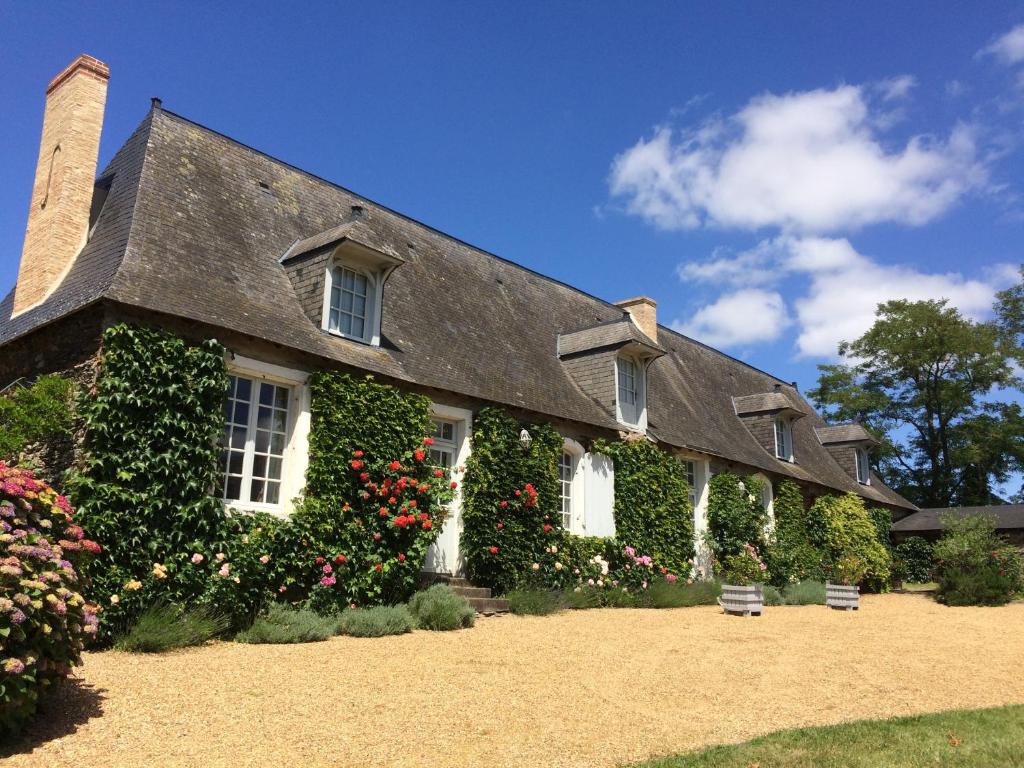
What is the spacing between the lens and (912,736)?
228 inches

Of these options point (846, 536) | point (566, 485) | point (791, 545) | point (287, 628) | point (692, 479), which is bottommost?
point (287, 628)

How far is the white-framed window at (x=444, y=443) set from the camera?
1241 centimetres

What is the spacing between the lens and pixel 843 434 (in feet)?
83.5

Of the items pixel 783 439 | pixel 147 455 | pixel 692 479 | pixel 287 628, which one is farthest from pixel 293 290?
pixel 783 439

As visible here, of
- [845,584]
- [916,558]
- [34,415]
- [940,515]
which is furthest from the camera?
[940,515]

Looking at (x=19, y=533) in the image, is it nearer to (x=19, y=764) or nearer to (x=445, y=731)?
(x=19, y=764)

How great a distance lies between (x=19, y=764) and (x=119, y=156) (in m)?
9.92

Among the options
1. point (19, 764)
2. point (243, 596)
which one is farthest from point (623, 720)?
point (243, 596)

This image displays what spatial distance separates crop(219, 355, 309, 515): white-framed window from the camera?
9695 millimetres

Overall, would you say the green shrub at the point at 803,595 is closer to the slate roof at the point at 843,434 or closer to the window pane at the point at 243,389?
the slate roof at the point at 843,434

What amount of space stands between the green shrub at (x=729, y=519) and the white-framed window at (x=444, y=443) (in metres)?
7.33

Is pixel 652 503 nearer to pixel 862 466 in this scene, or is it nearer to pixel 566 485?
pixel 566 485

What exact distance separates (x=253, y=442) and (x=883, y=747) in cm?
737

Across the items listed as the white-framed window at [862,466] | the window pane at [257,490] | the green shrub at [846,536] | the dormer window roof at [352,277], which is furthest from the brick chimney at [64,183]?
the white-framed window at [862,466]
